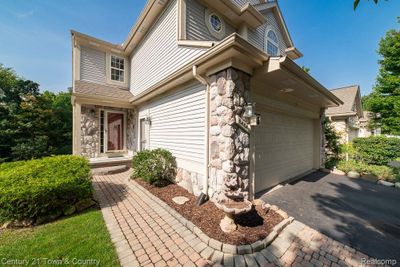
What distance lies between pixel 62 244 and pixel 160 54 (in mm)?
6575

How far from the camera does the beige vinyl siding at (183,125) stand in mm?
4340

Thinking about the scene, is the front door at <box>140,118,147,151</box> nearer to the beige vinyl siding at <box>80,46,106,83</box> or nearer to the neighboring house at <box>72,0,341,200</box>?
the neighboring house at <box>72,0,341,200</box>

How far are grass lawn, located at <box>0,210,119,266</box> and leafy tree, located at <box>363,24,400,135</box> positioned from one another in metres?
18.8

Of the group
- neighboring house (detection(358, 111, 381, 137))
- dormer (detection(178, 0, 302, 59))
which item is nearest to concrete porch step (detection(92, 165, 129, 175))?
dormer (detection(178, 0, 302, 59))

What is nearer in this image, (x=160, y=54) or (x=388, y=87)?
(x=160, y=54)

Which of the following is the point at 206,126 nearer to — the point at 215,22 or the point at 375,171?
the point at 215,22

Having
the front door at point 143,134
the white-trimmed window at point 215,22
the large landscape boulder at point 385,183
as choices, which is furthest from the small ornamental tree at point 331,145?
the front door at point 143,134

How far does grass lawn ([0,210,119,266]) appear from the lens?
240cm

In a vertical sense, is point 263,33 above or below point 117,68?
above

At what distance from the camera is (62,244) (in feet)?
8.92

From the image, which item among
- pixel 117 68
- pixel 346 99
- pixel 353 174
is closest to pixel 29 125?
pixel 117 68

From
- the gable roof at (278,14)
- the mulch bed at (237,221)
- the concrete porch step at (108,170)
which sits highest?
the gable roof at (278,14)

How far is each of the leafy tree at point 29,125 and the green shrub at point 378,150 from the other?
64.4 ft

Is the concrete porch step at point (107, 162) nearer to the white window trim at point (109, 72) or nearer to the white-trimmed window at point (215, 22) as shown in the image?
the white window trim at point (109, 72)
